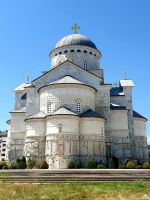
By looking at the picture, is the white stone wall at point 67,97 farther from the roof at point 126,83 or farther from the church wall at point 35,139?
the roof at point 126,83

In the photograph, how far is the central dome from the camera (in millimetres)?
34222

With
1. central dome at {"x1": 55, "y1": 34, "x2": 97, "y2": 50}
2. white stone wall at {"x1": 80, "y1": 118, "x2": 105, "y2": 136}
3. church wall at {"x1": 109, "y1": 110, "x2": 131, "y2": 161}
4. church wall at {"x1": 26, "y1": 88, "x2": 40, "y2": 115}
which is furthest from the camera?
central dome at {"x1": 55, "y1": 34, "x2": 97, "y2": 50}

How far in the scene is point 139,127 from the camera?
31.4 meters

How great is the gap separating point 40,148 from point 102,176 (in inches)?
467

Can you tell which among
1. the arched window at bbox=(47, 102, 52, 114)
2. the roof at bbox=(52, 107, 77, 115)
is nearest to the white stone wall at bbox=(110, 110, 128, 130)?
the roof at bbox=(52, 107, 77, 115)

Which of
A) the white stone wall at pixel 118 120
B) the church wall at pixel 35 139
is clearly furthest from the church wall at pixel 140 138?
the church wall at pixel 35 139

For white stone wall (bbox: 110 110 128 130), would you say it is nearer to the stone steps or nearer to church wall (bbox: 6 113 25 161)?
church wall (bbox: 6 113 25 161)

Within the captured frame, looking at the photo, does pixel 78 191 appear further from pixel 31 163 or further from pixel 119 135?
pixel 119 135

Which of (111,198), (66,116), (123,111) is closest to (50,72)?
(66,116)

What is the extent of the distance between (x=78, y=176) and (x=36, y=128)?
12.3 m

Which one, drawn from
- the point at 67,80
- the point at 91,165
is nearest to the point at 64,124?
the point at 91,165

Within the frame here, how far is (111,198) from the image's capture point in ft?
34.3

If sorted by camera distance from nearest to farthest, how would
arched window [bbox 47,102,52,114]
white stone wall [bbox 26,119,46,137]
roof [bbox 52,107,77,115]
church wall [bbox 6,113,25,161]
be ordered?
roof [bbox 52,107,77,115] < white stone wall [bbox 26,119,46,137] < arched window [bbox 47,102,52,114] < church wall [bbox 6,113,25,161]

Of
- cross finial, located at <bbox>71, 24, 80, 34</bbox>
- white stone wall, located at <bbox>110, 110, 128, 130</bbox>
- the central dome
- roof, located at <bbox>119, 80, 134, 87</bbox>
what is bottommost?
white stone wall, located at <bbox>110, 110, 128, 130</bbox>
